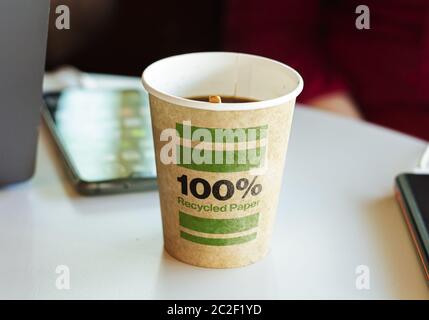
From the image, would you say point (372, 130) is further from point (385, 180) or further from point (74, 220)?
point (74, 220)

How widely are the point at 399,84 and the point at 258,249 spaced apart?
2.61 ft

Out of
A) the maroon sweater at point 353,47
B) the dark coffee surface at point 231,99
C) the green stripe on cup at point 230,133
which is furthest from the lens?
the maroon sweater at point 353,47

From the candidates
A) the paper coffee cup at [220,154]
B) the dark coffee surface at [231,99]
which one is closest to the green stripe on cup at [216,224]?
the paper coffee cup at [220,154]

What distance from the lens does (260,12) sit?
1.39 m

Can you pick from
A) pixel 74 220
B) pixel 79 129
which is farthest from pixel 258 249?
pixel 79 129

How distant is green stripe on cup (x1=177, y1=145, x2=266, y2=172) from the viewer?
1.81ft

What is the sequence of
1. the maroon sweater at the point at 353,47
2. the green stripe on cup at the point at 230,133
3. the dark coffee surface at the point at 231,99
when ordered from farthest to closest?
1. the maroon sweater at the point at 353,47
2. the dark coffee surface at the point at 231,99
3. the green stripe on cup at the point at 230,133

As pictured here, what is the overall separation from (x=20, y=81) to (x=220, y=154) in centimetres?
24

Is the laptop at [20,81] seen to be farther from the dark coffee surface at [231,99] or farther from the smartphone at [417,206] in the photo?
the smartphone at [417,206]

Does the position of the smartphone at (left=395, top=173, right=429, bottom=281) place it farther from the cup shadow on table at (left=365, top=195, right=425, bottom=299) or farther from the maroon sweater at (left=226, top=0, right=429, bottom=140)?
the maroon sweater at (left=226, top=0, right=429, bottom=140)

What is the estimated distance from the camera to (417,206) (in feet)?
2.23

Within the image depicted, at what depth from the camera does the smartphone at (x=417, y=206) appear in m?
0.62

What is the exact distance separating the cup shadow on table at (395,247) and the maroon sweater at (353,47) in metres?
0.60

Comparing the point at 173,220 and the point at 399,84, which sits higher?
the point at 173,220
